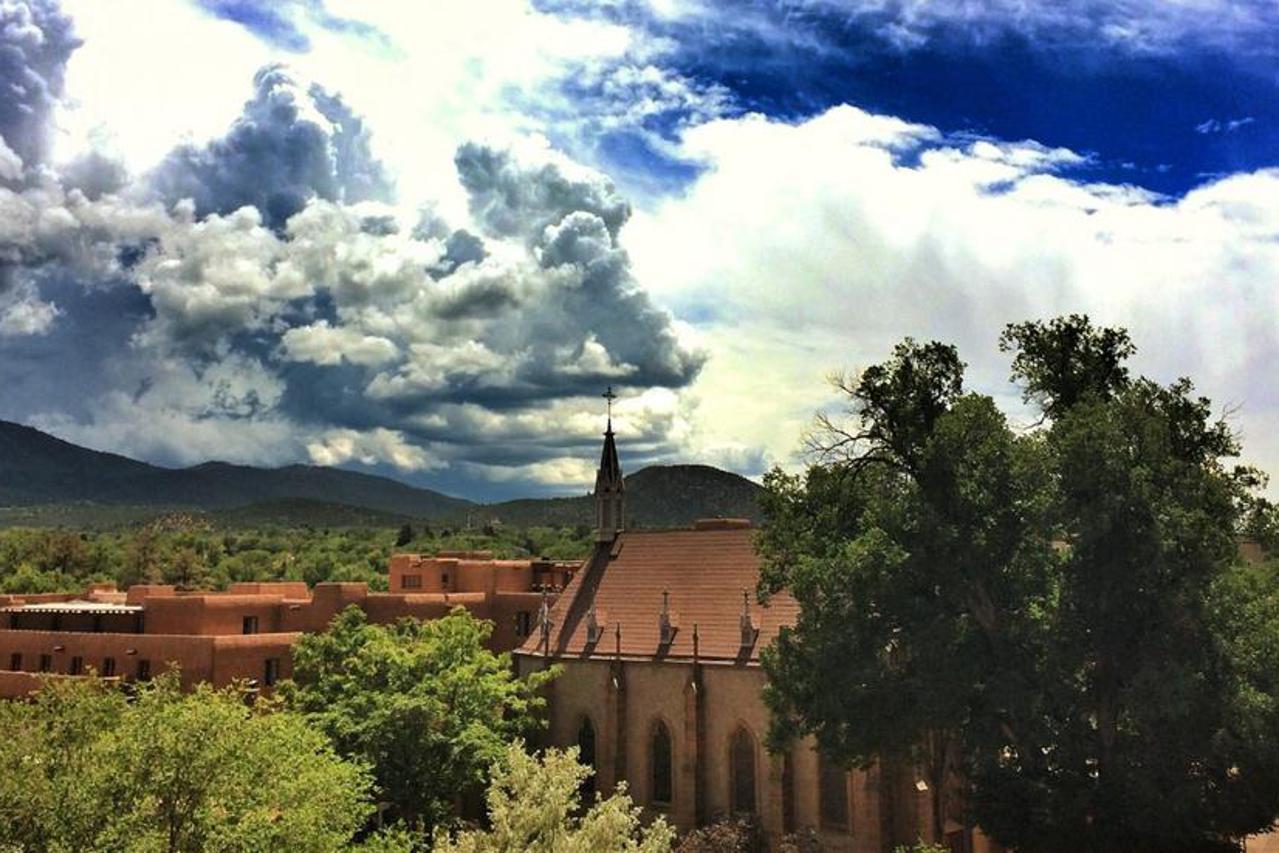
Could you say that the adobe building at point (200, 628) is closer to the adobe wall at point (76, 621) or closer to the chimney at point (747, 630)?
the adobe wall at point (76, 621)

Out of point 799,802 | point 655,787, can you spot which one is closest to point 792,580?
point 799,802

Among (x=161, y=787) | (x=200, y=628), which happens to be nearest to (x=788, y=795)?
(x=161, y=787)

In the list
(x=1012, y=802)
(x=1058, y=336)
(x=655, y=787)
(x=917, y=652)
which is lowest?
(x=655, y=787)

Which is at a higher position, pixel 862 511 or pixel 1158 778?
pixel 862 511

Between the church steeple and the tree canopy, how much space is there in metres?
22.0

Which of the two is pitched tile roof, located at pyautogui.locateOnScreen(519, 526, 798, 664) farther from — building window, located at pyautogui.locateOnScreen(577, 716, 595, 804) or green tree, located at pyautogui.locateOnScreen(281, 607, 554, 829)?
green tree, located at pyautogui.locateOnScreen(281, 607, 554, 829)

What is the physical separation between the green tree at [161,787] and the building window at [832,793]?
1965 cm

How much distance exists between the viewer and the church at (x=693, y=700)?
4009 cm

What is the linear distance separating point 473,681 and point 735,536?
43.0 ft

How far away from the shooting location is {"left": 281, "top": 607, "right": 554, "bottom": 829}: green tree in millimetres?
39594

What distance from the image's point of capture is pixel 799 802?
40.9 m

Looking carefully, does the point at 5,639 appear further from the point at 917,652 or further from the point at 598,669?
the point at 917,652

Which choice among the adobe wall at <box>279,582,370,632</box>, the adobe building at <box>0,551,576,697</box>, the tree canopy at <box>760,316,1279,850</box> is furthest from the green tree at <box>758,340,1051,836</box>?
the adobe wall at <box>279,582,370,632</box>

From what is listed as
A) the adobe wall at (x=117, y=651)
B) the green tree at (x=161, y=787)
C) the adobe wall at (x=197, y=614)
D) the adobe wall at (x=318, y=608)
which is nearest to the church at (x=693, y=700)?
the adobe wall at (x=318, y=608)
